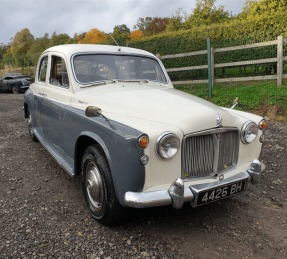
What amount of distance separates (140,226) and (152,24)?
46.4 meters

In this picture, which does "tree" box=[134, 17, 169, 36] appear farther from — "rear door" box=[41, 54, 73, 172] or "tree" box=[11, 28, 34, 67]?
"rear door" box=[41, 54, 73, 172]

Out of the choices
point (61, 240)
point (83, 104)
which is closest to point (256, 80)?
point (83, 104)

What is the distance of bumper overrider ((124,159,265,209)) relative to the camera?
2578 mm

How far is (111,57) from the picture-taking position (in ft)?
13.8

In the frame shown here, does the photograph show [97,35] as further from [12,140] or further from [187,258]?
[187,258]

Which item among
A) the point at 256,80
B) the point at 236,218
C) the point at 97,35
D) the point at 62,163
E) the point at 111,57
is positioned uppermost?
the point at 97,35

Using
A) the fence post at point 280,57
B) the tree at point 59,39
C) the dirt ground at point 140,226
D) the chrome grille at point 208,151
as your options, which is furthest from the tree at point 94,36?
the chrome grille at point 208,151

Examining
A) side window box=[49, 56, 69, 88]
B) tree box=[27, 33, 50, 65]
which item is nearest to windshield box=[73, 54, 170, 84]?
side window box=[49, 56, 69, 88]

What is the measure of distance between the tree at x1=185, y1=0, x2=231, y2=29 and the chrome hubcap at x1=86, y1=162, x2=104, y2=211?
58.0 ft

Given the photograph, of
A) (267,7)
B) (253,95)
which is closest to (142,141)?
(253,95)

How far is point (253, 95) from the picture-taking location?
851 cm

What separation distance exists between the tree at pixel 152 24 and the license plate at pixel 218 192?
43492mm

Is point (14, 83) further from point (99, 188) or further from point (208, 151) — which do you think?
point (208, 151)

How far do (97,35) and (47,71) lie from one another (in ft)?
112
